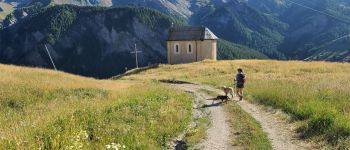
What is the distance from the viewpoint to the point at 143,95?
2612cm

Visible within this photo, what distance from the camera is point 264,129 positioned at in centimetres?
1855

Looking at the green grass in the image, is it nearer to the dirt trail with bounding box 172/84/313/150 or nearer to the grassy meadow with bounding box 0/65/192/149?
the dirt trail with bounding box 172/84/313/150

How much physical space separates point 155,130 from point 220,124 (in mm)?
3751

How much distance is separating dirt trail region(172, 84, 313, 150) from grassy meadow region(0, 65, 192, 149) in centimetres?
152

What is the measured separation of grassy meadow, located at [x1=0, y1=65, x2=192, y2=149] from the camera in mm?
13148

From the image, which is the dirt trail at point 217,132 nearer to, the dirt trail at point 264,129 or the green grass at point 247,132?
the dirt trail at point 264,129

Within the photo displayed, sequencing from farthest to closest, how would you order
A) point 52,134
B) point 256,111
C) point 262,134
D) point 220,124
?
point 256,111, point 220,124, point 262,134, point 52,134

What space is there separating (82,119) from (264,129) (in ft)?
25.2

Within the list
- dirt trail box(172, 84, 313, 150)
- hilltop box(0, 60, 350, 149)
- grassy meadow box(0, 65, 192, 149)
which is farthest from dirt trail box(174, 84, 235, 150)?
grassy meadow box(0, 65, 192, 149)

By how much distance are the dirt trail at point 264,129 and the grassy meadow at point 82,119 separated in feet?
5.00

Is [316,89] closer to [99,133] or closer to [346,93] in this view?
[346,93]

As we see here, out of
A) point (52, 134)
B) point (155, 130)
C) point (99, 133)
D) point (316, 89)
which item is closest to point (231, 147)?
point (155, 130)

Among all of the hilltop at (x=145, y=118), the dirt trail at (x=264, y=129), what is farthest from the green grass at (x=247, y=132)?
the dirt trail at (x=264, y=129)

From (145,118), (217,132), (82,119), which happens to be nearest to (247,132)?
(217,132)
